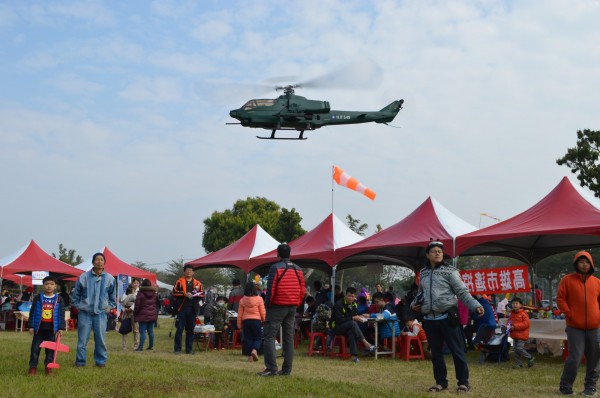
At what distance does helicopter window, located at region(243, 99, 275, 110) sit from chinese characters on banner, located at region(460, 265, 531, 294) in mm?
10312

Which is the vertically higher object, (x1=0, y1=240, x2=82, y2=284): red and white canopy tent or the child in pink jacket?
(x1=0, y1=240, x2=82, y2=284): red and white canopy tent

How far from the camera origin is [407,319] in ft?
38.7

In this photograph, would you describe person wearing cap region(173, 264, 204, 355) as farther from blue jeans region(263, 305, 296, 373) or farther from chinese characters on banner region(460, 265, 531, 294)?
chinese characters on banner region(460, 265, 531, 294)

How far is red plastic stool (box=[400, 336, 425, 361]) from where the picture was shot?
36.8 feet

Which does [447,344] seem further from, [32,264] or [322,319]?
[32,264]

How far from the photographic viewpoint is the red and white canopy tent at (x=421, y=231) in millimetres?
13222

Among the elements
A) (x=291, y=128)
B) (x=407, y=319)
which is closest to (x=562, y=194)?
(x=407, y=319)

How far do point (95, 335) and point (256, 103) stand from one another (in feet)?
44.1

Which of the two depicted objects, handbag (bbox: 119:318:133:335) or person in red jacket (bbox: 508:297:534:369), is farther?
handbag (bbox: 119:318:133:335)

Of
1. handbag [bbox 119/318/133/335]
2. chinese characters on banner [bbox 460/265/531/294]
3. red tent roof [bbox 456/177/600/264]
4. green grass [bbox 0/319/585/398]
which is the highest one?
red tent roof [bbox 456/177/600/264]

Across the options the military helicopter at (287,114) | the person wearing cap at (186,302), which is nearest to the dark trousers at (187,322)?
the person wearing cap at (186,302)

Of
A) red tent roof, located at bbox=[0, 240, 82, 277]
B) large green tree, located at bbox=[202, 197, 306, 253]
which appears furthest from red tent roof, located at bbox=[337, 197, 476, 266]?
large green tree, located at bbox=[202, 197, 306, 253]

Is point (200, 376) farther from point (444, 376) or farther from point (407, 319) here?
point (407, 319)

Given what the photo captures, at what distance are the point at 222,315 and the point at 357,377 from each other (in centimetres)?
520
